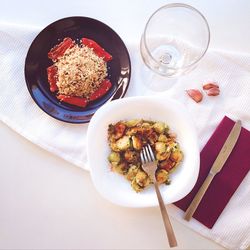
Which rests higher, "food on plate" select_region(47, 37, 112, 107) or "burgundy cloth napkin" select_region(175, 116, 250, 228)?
"food on plate" select_region(47, 37, 112, 107)

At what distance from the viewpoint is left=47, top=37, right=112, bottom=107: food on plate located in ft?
3.89

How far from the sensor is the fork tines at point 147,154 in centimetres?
113

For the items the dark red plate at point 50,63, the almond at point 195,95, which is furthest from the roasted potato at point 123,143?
the almond at point 195,95

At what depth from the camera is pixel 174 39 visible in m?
1.21

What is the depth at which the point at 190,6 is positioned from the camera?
1.17m

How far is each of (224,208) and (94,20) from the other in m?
0.59

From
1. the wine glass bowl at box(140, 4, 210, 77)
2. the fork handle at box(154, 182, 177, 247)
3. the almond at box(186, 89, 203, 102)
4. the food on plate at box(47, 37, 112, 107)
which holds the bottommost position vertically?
the fork handle at box(154, 182, 177, 247)

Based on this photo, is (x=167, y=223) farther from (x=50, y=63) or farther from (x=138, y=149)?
(x=50, y=63)

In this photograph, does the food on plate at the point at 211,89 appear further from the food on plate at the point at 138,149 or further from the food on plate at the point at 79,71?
the food on plate at the point at 79,71

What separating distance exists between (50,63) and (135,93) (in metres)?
0.24

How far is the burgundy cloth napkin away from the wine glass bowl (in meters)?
0.19

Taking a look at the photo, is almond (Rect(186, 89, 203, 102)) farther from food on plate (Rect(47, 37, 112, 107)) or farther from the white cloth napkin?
food on plate (Rect(47, 37, 112, 107))

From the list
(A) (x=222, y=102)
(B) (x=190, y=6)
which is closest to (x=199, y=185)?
(A) (x=222, y=102)

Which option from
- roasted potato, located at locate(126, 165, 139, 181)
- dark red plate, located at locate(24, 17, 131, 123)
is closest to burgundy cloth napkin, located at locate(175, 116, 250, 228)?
roasted potato, located at locate(126, 165, 139, 181)
